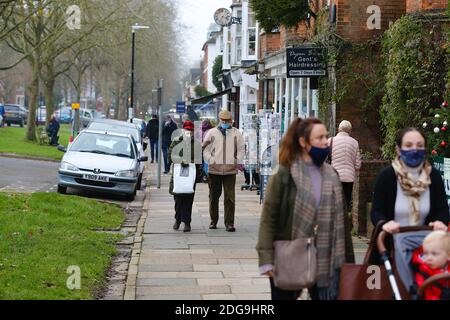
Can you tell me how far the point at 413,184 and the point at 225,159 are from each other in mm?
7909

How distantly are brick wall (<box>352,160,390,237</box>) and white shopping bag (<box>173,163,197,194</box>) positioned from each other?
251cm

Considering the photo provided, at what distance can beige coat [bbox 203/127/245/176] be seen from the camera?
14.1 m

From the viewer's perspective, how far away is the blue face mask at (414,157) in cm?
636

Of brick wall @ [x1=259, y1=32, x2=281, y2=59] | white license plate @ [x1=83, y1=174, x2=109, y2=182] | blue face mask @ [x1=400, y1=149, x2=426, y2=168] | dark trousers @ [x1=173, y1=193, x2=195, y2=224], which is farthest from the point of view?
brick wall @ [x1=259, y1=32, x2=281, y2=59]

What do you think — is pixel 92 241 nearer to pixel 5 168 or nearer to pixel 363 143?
pixel 363 143

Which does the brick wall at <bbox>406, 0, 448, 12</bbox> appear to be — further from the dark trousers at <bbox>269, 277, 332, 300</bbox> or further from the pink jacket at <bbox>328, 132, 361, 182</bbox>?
the dark trousers at <bbox>269, 277, 332, 300</bbox>

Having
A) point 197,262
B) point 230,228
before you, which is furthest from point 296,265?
point 230,228

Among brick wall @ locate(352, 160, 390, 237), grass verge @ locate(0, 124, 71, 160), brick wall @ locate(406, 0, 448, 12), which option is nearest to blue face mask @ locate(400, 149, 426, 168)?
brick wall @ locate(352, 160, 390, 237)

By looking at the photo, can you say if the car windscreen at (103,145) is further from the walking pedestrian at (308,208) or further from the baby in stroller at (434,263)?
the baby in stroller at (434,263)

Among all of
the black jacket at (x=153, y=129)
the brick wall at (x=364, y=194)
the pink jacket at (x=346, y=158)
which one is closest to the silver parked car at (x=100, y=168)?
the brick wall at (x=364, y=194)

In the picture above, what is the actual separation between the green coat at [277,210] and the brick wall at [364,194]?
7.67 meters

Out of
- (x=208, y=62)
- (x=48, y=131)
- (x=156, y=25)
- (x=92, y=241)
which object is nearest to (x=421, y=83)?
(x=92, y=241)
